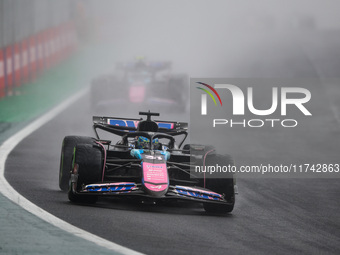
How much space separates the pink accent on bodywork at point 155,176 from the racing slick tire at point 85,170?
592mm

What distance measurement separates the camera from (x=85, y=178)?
10.4 metres

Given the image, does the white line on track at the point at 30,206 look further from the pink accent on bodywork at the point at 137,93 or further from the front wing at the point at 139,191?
the pink accent on bodywork at the point at 137,93

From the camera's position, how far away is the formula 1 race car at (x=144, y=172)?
10.2 meters

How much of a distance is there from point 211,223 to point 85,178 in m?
1.73

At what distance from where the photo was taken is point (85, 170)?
10.4 m

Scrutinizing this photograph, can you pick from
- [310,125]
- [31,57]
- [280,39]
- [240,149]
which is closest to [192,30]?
[280,39]

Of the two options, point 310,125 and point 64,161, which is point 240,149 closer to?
point 310,125

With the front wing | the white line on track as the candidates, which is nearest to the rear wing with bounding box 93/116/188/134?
the white line on track

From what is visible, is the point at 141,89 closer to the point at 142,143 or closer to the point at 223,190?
the point at 142,143

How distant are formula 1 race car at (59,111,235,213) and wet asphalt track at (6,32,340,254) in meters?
0.21

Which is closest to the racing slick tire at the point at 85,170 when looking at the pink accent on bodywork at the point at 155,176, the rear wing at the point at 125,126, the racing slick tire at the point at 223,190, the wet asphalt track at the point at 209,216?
the wet asphalt track at the point at 209,216

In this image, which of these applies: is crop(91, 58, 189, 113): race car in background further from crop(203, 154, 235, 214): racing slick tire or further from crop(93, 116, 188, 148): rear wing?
crop(203, 154, 235, 214): racing slick tire

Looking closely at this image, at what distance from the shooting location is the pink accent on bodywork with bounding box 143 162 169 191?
10.1 meters

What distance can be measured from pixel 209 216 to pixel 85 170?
161cm
